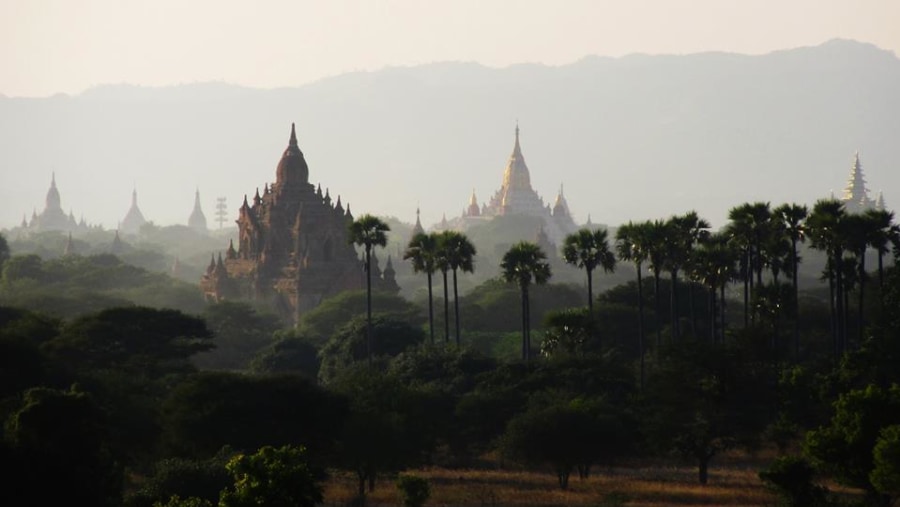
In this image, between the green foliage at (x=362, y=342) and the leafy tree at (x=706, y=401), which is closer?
the leafy tree at (x=706, y=401)

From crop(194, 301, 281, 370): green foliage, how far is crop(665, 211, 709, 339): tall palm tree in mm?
28248

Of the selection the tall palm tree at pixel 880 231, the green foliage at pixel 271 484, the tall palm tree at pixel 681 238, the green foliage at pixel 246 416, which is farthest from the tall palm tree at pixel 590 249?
the green foliage at pixel 271 484

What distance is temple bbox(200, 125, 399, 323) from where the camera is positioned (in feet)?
409

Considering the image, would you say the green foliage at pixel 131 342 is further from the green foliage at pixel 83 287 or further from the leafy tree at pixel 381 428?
the green foliage at pixel 83 287

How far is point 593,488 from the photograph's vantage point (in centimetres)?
5881

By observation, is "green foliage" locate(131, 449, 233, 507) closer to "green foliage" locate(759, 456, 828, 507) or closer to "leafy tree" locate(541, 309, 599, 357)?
"green foliage" locate(759, 456, 828, 507)

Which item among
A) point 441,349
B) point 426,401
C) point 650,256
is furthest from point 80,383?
point 650,256

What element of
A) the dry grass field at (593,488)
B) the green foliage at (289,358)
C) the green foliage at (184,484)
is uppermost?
the green foliage at (289,358)

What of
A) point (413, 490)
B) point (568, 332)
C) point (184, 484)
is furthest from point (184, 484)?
point (568, 332)

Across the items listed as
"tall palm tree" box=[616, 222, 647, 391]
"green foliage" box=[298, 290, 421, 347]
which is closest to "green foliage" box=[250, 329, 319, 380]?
"green foliage" box=[298, 290, 421, 347]

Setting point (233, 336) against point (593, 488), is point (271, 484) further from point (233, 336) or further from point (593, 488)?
point (233, 336)

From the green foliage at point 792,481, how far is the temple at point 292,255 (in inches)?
2922

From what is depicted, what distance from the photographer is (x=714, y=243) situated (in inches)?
3076

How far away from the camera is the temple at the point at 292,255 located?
125 meters
